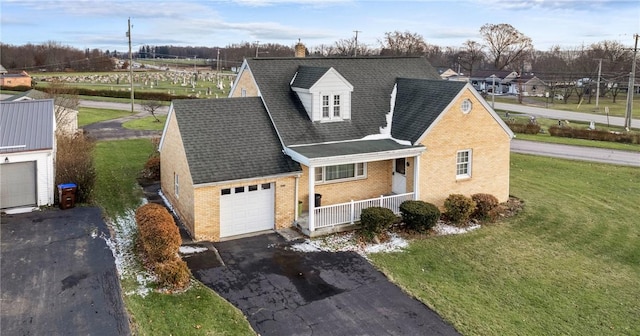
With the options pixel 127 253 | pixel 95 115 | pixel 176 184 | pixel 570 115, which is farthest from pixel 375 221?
pixel 570 115

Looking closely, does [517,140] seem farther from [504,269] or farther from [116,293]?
[116,293]

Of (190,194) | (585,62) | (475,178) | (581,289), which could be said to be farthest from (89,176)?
(585,62)

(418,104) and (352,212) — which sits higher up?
(418,104)

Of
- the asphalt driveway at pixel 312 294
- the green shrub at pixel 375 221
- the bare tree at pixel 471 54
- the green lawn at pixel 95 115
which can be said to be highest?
the bare tree at pixel 471 54

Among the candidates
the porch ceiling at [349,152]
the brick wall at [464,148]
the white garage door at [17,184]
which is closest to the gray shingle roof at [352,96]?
the porch ceiling at [349,152]

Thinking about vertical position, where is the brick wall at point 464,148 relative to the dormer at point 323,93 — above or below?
below

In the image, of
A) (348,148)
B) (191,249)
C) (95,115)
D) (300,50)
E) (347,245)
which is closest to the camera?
(191,249)

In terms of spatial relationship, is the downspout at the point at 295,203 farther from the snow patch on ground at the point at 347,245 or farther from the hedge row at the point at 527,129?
the hedge row at the point at 527,129

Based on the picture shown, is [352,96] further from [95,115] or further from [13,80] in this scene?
[13,80]
